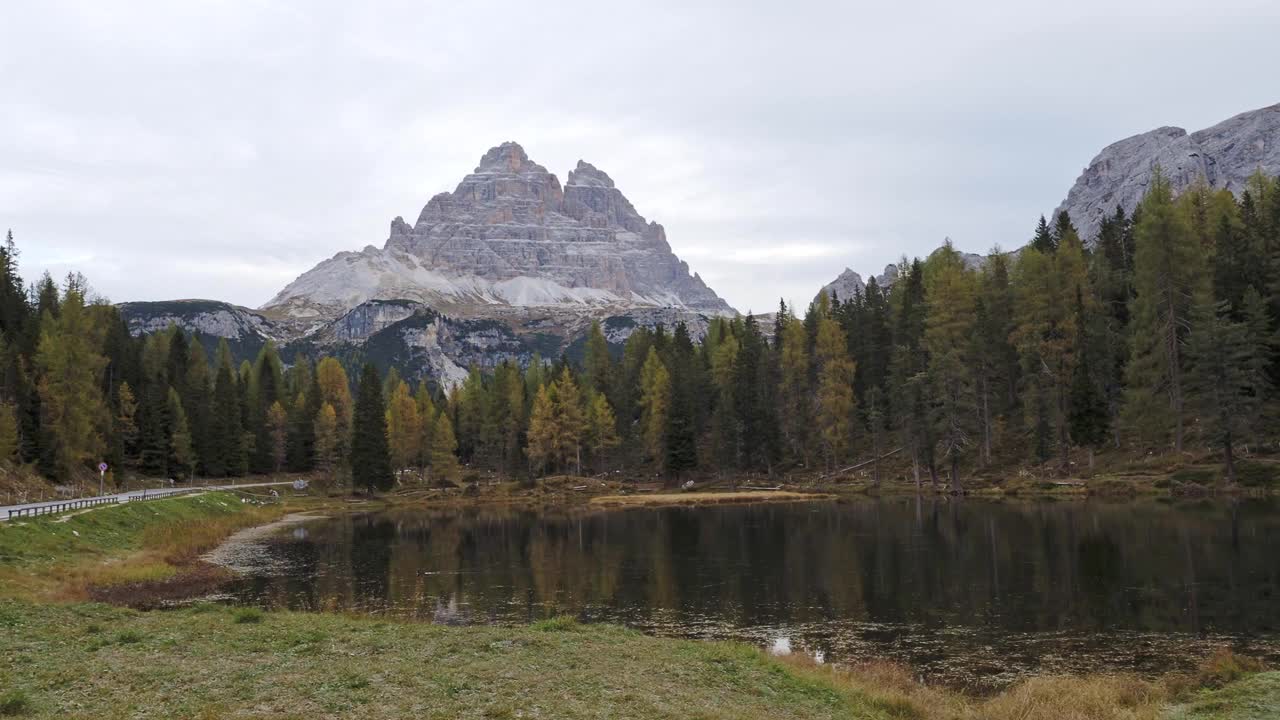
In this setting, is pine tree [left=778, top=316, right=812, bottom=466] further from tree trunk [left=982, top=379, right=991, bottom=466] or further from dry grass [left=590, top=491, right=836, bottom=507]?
tree trunk [left=982, top=379, right=991, bottom=466]

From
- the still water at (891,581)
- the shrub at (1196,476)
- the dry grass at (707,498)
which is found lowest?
the dry grass at (707,498)

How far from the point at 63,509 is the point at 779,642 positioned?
51774 mm

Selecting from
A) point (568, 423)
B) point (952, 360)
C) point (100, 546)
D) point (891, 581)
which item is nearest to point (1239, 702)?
point (891, 581)

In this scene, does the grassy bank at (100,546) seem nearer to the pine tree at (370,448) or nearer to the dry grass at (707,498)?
the pine tree at (370,448)

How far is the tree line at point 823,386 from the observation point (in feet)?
244

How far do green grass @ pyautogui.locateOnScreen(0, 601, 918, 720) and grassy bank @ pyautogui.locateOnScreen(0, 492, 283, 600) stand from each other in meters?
12.8

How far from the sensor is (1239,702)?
1695 centimetres

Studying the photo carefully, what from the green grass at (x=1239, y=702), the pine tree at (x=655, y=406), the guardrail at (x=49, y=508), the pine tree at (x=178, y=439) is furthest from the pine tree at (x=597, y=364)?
the green grass at (x=1239, y=702)

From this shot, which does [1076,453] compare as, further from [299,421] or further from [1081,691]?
[299,421]

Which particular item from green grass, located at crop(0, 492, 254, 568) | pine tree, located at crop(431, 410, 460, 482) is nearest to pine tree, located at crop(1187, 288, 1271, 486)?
green grass, located at crop(0, 492, 254, 568)

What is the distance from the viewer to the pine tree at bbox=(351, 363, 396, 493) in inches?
4500

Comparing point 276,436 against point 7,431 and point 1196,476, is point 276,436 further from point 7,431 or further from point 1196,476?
point 1196,476

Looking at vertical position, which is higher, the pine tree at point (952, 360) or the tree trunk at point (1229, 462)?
the pine tree at point (952, 360)

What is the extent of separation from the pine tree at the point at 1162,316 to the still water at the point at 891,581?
593 inches
